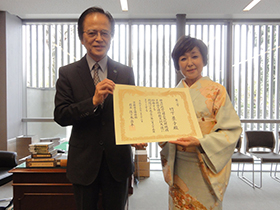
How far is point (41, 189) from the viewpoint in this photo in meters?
1.69

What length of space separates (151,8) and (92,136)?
10.0ft

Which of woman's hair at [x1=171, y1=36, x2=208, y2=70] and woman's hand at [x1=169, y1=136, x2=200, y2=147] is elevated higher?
woman's hair at [x1=171, y1=36, x2=208, y2=70]

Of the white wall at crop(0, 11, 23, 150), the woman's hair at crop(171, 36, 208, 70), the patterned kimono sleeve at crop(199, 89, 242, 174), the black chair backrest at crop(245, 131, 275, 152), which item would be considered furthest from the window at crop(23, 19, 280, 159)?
the patterned kimono sleeve at crop(199, 89, 242, 174)

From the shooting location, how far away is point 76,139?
1.00 m

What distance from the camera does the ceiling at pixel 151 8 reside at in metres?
3.17

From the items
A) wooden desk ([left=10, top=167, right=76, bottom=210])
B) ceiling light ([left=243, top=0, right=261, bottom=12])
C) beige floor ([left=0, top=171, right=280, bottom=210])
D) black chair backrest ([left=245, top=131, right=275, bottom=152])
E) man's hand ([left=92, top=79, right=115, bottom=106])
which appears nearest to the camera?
man's hand ([left=92, top=79, right=115, bottom=106])

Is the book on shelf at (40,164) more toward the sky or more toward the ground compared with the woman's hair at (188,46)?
more toward the ground

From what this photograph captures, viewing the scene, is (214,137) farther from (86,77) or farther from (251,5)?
(251,5)

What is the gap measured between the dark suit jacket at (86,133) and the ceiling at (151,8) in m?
2.60

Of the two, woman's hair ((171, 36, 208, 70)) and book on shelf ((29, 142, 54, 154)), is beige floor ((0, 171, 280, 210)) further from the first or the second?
woman's hair ((171, 36, 208, 70))

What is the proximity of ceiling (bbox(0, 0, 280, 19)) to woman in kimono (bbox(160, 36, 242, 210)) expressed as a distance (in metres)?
2.39

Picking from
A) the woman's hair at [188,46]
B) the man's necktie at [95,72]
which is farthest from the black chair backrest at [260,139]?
the man's necktie at [95,72]

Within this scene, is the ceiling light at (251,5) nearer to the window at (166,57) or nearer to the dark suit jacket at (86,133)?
the window at (166,57)

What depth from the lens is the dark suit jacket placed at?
96 centimetres
